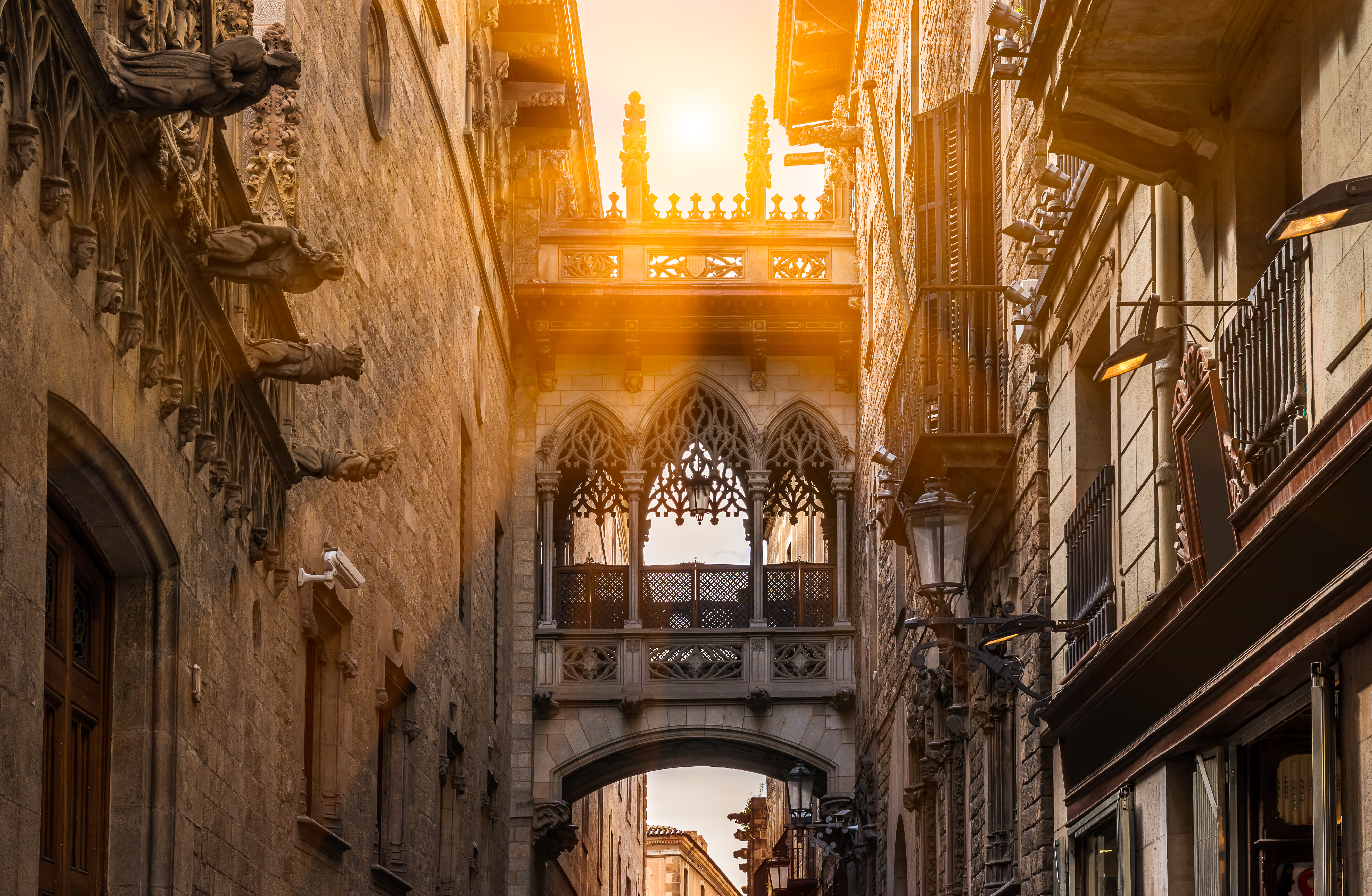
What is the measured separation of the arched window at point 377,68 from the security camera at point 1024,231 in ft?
19.3

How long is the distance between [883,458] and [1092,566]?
458 centimetres

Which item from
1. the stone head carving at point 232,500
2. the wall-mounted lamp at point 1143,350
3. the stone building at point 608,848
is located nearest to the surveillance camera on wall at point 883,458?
the stone head carving at point 232,500

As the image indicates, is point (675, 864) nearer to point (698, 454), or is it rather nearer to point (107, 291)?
point (698, 454)

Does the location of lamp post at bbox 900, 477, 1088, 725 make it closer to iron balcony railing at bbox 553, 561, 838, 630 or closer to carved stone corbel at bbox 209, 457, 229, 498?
carved stone corbel at bbox 209, 457, 229, 498

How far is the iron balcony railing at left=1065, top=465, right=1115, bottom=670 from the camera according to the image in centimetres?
898

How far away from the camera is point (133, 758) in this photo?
25.8ft

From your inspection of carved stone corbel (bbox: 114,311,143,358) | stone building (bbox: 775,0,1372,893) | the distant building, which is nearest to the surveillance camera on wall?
stone building (bbox: 775,0,1372,893)

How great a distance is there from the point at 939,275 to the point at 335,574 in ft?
15.2

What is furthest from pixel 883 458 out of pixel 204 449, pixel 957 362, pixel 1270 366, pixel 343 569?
pixel 1270 366

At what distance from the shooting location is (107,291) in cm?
698

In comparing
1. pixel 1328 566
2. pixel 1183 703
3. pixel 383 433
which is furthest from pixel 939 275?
pixel 1328 566

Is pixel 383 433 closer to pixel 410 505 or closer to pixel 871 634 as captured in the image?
pixel 410 505

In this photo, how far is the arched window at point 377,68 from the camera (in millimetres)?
14438

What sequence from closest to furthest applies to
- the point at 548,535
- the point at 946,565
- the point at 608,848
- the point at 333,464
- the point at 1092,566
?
the point at 1092,566 < the point at 946,565 < the point at 333,464 < the point at 548,535 < the point at 608,848
